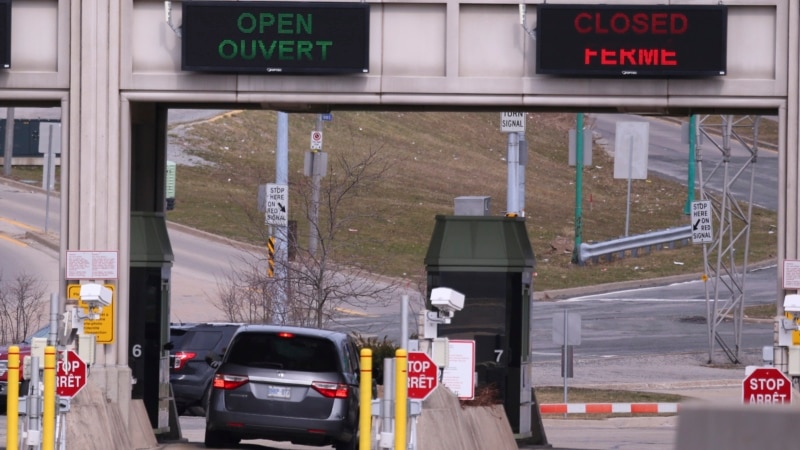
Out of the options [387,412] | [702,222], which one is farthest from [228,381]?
[702,222]

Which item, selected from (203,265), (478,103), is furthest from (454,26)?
(203,265)

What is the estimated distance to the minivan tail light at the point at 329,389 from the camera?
635 inches

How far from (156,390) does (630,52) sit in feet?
23.0

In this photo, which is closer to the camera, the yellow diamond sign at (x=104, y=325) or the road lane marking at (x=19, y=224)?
the yellow diamond sign at (x=104, y=325)

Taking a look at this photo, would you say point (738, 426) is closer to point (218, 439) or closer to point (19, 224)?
point (218, 439)

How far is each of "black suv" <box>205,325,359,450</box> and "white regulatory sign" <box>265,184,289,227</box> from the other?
11.4 m

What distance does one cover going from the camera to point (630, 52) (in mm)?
15570

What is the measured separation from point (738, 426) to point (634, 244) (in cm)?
4218

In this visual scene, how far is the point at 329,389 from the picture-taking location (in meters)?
16.2

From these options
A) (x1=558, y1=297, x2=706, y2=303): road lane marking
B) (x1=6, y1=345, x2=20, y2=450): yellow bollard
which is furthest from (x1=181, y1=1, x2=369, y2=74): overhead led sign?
(x1=558, y1=297, x2=706, y2=303): road lane marking

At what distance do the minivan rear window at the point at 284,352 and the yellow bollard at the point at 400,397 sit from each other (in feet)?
12.6

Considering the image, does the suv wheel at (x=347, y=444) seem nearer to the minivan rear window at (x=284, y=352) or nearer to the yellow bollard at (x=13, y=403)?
the minivan rear window at (x=284, y=352)

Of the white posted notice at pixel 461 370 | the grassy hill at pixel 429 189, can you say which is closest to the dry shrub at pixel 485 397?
the white posted notice at pixel 461 370

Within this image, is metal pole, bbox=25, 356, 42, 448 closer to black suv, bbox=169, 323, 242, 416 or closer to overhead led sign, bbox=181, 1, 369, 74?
overhead led sign, bbox=181, 1, 369, 74
